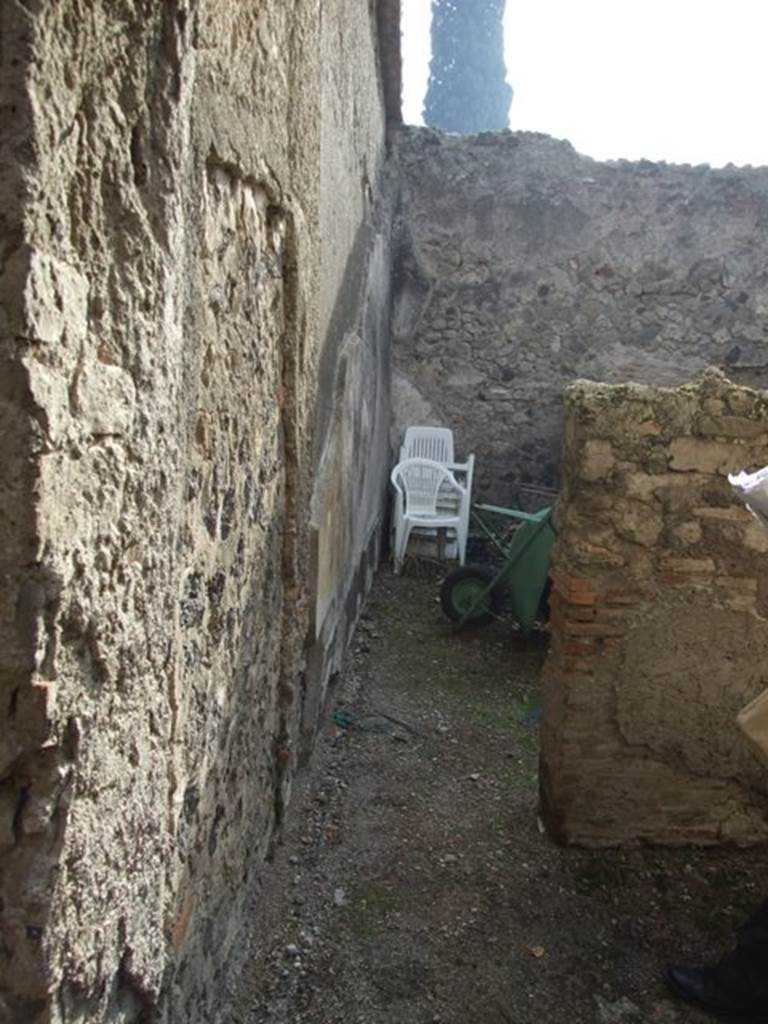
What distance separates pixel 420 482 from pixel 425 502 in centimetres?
16

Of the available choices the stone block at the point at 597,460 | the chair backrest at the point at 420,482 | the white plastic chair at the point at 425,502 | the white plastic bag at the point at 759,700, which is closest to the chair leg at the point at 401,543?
the white plastic chair at the point at 425,502

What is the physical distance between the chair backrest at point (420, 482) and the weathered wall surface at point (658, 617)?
3625mm

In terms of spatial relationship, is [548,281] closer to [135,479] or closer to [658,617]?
[658,617]

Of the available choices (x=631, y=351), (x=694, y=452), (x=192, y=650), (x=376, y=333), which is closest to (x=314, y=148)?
(x=694, y=452)

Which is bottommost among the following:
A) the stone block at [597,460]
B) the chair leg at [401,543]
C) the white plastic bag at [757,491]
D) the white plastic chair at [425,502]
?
the chair leg at [401,543]

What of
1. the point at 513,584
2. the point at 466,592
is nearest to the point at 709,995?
the point at 513,584

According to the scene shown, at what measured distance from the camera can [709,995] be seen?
89.0 inches

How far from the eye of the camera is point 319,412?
314 cm

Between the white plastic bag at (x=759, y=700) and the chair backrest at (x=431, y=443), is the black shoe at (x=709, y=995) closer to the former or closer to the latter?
the white plastic bag at (x=759, y=700)

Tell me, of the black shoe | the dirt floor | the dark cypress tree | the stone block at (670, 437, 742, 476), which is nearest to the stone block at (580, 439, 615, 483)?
the stone block at (670, 437, 742, 476)

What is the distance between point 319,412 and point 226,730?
150 cm

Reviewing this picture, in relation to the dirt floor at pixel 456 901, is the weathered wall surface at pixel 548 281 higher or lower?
higher

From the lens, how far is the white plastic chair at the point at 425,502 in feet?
20.7

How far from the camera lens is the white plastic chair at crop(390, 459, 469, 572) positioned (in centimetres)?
632
